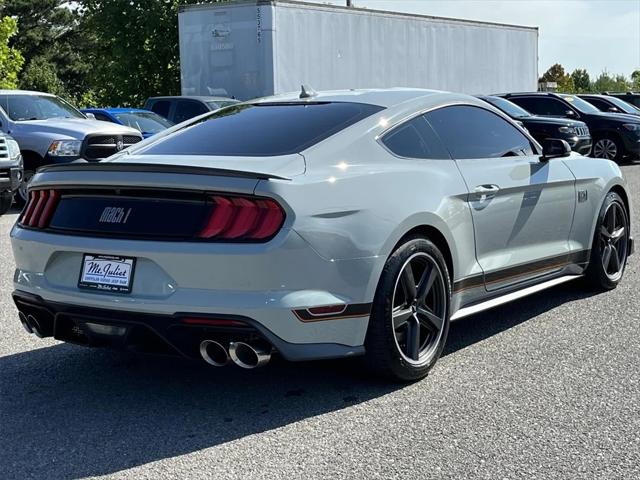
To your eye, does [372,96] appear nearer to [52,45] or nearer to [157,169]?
[157,169]

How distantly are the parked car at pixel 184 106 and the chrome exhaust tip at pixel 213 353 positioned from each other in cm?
1304

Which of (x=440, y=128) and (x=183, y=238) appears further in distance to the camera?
(x=440, y=128)

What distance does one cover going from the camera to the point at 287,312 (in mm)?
4086

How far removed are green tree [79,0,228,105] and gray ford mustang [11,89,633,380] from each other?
2616 cm

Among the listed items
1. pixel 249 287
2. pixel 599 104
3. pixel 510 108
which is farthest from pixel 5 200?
pixel 599 104

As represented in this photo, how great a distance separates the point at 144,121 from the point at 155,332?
1277 centimetres

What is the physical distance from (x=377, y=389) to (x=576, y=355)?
1308 mm

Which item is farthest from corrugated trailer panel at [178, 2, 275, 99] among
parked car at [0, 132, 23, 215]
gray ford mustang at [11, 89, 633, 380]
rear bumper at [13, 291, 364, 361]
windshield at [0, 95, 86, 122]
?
rear bumper at [13, 291, 364, 361]

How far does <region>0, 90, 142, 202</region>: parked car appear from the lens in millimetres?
13008

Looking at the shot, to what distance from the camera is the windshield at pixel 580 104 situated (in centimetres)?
2041

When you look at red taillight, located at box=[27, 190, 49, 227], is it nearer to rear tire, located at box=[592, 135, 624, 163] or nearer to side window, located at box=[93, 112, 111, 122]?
side window, located at box=[93, 112, 111, 122]

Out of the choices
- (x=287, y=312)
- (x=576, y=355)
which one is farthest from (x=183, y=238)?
(x=576, y=355)

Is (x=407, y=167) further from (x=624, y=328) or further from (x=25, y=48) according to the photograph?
(x=25, y=48)

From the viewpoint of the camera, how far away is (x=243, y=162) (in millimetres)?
4422
